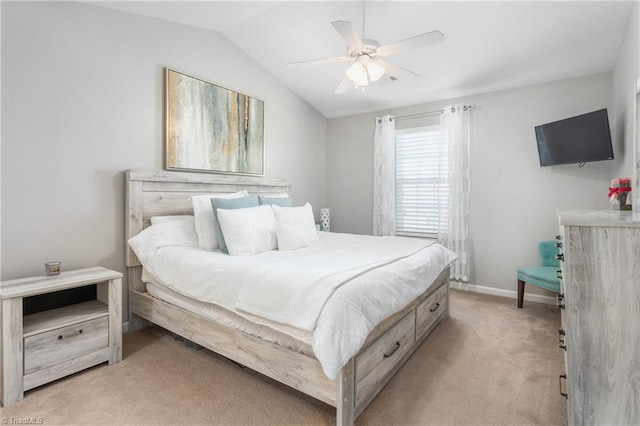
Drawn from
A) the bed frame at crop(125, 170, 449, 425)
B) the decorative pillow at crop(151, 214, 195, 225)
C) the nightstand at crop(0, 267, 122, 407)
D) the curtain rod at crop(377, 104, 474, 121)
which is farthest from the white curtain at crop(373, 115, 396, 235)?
the nightstand at crop(0, 267, 122, 407)

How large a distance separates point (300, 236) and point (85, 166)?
1792 mm

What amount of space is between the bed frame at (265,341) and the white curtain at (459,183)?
3.52 feet

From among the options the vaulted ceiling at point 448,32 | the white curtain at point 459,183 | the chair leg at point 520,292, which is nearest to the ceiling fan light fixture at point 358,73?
the vaulted ceiling at point 448,32

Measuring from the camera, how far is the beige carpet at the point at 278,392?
166 centimetres

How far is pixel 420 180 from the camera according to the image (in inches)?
169

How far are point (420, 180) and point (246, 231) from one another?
9.05 feet

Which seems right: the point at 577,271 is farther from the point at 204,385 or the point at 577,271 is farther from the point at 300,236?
the point at 204,385

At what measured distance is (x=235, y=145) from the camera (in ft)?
11.6

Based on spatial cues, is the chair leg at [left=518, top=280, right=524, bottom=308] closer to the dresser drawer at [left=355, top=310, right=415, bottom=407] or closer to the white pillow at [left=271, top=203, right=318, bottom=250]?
the dresser drawer at [left=355, top=310, right=415, bottom=407]

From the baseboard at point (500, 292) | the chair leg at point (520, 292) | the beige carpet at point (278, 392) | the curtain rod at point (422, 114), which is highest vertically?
the curtain rod at point (422, 114)

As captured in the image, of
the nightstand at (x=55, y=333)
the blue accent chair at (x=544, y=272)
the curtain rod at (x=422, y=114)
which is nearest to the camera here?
the nightstand at (x=55, y=333)

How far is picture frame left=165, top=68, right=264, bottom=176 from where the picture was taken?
297cm

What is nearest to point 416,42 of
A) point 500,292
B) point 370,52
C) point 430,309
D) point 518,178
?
point 370,52

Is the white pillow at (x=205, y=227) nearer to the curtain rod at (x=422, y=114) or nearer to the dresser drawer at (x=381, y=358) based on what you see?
the dresser drawer at (x=381, y=358)
